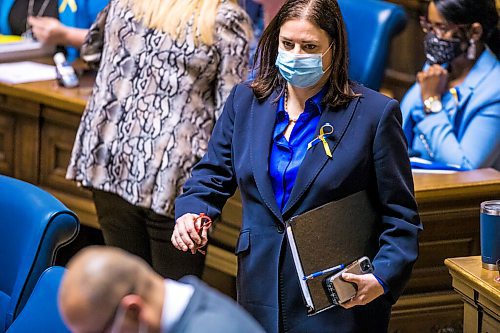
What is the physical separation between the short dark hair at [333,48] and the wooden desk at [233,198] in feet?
3.28

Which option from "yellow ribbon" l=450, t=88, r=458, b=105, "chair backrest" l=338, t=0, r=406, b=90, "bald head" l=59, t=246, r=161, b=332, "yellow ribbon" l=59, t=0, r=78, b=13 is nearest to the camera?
"bald head" l=59, t=246, r=161, b=332

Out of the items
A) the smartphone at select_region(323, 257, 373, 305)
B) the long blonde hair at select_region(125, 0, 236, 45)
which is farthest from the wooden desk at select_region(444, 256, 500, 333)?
the long blonde hair at select_region(125, 0, 236, 45)

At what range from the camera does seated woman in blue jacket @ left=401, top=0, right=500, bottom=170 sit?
4191 mm

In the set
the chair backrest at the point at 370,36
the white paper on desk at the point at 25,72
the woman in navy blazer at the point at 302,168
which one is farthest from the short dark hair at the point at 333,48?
the white paper on desk at the point at 25,72

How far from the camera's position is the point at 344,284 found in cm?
277

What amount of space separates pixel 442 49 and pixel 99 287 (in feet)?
8.62

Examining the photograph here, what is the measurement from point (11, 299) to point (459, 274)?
1.16 m

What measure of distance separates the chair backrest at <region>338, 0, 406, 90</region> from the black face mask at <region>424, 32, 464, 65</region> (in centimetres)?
54

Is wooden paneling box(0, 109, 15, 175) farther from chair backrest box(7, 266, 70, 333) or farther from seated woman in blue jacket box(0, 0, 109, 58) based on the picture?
chair backrest box(7, 266, 70, 333)

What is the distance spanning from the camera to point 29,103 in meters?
5.04

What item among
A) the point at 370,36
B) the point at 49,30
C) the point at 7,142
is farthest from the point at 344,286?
the point at 7,142

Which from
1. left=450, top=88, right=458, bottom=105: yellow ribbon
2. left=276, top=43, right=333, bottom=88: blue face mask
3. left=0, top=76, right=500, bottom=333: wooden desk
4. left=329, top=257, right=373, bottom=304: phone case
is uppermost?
left=276, top=43, right=333, bottom=88: blue face mask

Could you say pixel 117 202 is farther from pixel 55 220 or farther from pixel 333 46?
pixel 333 46

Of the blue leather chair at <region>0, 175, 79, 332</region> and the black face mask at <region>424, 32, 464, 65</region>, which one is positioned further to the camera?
the black face mask at <region>424, 32, 464, 65</region>
